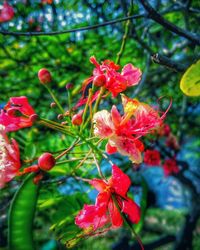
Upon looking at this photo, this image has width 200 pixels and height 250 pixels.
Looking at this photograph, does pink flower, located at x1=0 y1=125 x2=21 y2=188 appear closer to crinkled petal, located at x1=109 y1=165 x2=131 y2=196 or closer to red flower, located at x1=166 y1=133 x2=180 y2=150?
crinkled petal, located at x1=109 y1=165 x2=131 y2=196

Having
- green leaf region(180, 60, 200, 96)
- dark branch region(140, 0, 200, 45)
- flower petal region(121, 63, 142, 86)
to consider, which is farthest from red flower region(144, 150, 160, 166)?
green leaf region(180, 60, 200, 96)

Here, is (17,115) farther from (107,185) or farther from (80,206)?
(80,206)

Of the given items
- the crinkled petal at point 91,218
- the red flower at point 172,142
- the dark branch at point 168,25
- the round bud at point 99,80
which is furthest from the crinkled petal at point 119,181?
the red flower at point 172,142

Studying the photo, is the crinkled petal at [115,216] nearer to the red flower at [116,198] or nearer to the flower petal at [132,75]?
the red flower at [116,198]

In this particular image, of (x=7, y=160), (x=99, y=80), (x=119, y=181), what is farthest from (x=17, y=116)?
(x=119, y=181)

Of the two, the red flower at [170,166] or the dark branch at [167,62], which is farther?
the red flower at [170,166]

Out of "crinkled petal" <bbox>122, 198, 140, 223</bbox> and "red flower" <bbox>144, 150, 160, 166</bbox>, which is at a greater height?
"red flower" <bbox>144, 150, 160, 166</bbox>

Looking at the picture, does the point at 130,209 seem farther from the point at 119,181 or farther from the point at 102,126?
the point at 102,126
